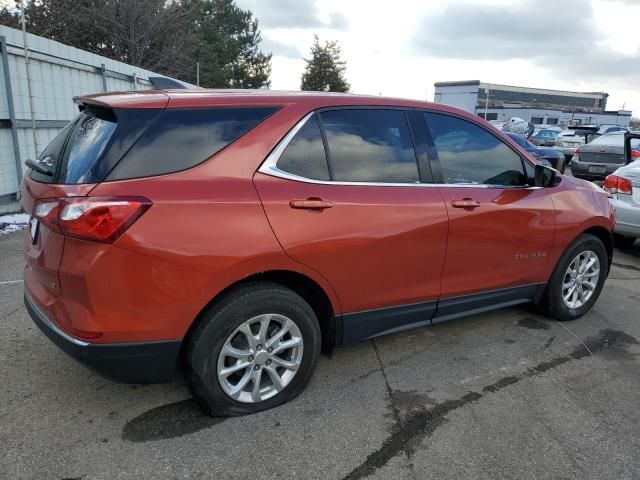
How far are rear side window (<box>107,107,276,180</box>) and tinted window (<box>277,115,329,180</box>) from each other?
233 mm

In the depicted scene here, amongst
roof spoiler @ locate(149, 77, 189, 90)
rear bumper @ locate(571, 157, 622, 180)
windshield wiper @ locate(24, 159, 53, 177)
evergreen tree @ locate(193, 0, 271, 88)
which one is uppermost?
evergreen tree @ locate(193, 0, 271, 88)

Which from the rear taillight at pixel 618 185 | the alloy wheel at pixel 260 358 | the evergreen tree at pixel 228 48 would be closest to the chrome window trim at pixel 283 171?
the alloy wheel at pixel 260 358

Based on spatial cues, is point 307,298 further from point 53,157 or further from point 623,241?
point 623,241

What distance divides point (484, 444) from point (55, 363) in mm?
2664

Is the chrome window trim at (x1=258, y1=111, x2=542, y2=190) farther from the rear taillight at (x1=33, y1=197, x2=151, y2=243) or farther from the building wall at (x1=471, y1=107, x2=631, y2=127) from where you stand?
the building wall at (x1=471, y1=107, x2=631, y2=127)

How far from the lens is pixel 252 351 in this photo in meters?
2.65

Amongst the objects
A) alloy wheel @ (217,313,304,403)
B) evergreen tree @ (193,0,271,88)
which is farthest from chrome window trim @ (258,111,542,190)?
evergreen tree @ (193,0,271,88)

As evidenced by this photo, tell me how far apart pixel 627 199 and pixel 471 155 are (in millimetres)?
3823

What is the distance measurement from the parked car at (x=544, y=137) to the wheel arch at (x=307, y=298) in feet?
87.6

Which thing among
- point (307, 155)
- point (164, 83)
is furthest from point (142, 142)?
point (164, 83)

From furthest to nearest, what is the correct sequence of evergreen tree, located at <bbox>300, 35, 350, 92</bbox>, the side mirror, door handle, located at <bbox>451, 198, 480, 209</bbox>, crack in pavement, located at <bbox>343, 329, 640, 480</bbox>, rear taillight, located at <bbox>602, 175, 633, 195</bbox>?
evergreen tree, located at <bbox>300, 35, 350, 92</bbox> → rear taillight, located at <bbox>602, 175, 633, 195</bbox> → the side mirror → door handle, located at <bbox>451, 198, 480, 209</bbox> → crack in pavement, located at <bbox>343, 329, 640, 480</bbox>

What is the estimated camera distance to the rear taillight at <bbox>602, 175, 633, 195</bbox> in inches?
242

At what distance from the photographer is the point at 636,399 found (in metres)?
3.09

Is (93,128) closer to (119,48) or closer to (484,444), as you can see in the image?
(484,444)
